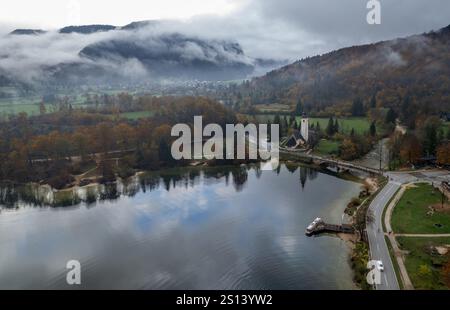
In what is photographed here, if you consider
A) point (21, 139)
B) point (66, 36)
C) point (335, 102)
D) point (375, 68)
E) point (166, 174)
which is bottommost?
point (166, 174)

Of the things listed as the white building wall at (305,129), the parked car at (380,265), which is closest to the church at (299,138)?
the white building wall at (305,129)

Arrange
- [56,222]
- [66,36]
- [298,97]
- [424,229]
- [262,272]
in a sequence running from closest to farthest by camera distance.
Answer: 1. [262,272]
2. [424,229]
3. [56,222]
4. [298,97]
5. [66,36]

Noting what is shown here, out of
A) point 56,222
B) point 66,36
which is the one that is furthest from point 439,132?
point 66,36

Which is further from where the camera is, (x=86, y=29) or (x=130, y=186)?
(x=86, y=29)

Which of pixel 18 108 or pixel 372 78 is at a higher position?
pixel 372 78

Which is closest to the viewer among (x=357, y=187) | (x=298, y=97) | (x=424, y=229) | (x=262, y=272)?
(x=262, y=272)

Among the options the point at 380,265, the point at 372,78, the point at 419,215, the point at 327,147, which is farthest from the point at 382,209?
the point at 372,78

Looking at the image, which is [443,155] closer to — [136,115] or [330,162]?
[330,162]

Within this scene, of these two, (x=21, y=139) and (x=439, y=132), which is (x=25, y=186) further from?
(x=439, y=132)
